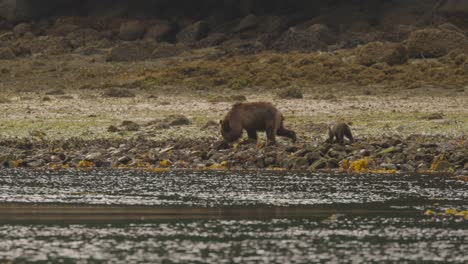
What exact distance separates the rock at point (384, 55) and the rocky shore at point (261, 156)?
82.6 feet

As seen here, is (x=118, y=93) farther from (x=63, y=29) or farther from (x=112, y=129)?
(x=63, y=29)

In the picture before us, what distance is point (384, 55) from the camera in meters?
59.7

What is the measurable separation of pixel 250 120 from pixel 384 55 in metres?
28.6

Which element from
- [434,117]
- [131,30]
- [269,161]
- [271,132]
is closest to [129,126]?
[271,132]

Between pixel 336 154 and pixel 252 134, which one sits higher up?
pixel 252 134

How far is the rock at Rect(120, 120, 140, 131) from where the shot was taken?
3791 cm

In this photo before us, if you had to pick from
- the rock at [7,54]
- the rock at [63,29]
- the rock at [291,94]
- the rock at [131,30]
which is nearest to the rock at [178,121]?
the rock at [291,94]

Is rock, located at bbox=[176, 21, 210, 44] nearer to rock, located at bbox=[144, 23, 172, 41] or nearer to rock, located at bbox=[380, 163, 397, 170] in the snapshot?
rock, located at bbox=[144, 23, 172, 41]

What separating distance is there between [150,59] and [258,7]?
16572 millimetres

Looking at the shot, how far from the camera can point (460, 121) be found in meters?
38.5

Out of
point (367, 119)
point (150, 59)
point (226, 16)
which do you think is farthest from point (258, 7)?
point (367, 119)

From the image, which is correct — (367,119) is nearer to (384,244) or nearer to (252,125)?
(252,125)

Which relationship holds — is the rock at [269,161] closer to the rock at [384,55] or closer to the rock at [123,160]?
the rock at [123,160]

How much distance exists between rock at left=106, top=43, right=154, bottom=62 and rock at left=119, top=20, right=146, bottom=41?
9548 mm
